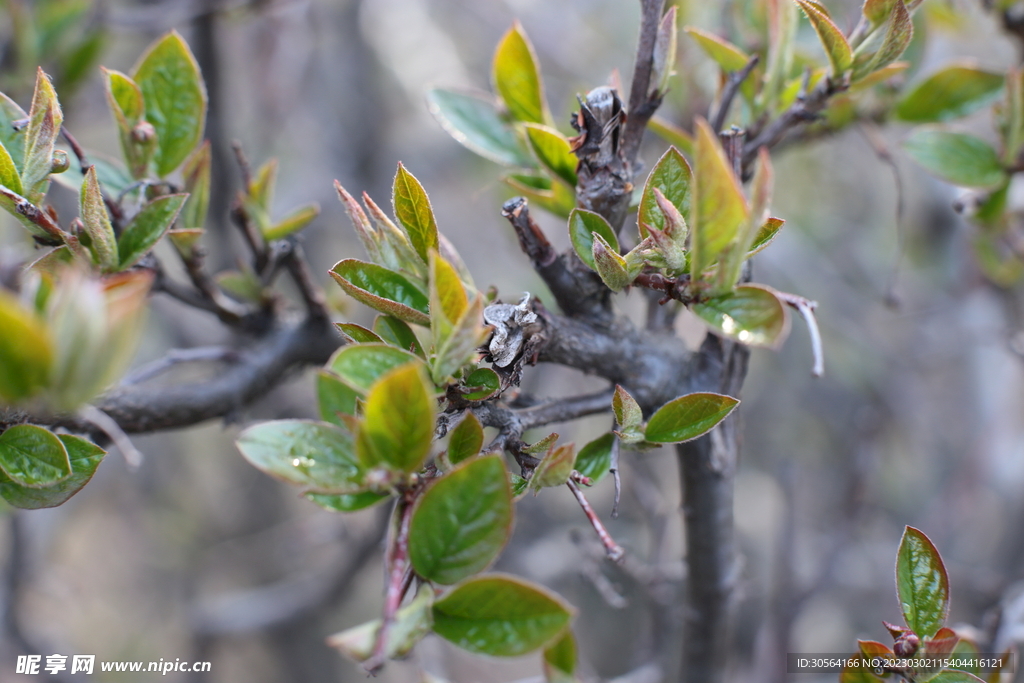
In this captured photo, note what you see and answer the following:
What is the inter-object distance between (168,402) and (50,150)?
34cm

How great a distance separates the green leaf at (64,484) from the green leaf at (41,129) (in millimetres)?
247

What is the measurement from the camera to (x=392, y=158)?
288 centimetres

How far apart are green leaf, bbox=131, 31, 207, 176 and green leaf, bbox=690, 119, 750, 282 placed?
0.61 metres

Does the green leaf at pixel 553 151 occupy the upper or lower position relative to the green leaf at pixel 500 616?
upper

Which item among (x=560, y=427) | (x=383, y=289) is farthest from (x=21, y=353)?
(x=560, y=427)

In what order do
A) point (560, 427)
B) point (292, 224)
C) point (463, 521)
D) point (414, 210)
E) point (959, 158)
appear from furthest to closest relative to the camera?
point (560, 427), point (959, 158), point (292, 224), point (414, 210), point (463, 521)

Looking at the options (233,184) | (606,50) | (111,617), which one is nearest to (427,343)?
(233,184)

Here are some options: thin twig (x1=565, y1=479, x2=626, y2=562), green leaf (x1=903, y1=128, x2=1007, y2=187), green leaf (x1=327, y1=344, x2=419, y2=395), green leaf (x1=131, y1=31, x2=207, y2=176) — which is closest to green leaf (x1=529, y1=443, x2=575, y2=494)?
thin twig (x1=565, y1=479, x2=626, y2=562)

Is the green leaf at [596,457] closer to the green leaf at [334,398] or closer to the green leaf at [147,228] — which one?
→ the green leaf at [334,398]

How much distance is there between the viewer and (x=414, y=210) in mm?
547

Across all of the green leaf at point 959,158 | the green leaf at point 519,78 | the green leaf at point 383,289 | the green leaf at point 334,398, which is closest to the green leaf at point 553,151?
the green leaf at point 519,78

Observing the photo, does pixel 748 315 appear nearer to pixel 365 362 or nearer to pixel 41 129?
pixel 365 362

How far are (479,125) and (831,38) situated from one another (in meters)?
0.41

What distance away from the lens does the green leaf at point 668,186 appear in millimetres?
566
